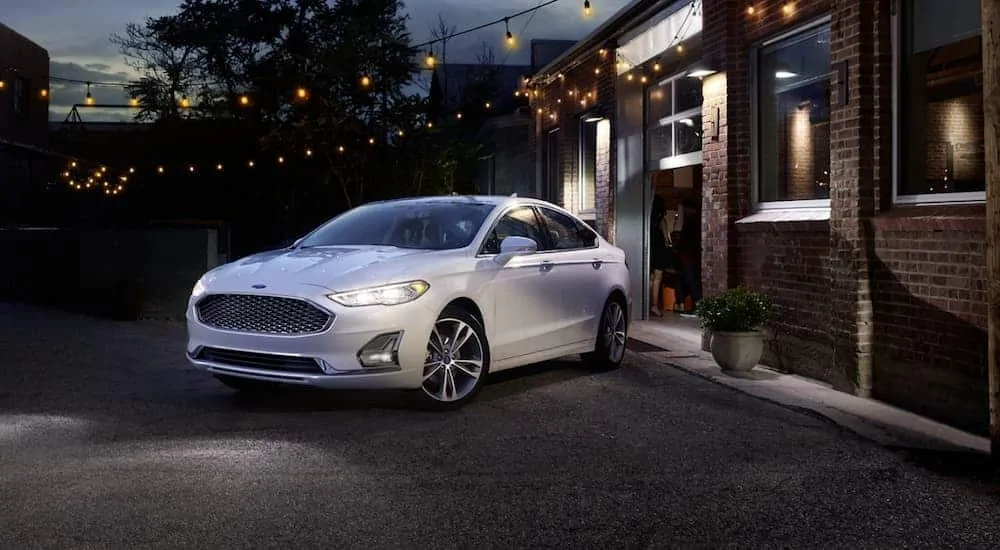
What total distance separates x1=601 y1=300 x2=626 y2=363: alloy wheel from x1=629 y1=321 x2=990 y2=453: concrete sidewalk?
67cm

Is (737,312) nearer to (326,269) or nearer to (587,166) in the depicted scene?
(326,269)

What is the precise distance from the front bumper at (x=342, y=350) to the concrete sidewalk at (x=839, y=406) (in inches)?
116

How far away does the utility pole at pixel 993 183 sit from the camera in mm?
6148

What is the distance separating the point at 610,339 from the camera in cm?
1020

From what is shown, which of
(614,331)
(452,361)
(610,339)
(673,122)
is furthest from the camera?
(673,122)

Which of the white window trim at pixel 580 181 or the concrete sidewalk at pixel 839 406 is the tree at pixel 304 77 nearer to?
the white window trim at pixel 580 181

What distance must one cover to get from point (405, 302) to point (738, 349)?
12.4 ft

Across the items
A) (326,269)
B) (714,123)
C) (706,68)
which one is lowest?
(326,269)

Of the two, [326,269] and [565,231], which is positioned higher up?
[565,231]

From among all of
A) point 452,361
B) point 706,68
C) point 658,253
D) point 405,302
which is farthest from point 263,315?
point 658,253

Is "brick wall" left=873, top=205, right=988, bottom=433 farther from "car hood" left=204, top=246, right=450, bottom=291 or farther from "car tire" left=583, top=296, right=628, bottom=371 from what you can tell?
"car hood" left=204, top=246, right=450, bottom=291

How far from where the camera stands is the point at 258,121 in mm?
32625

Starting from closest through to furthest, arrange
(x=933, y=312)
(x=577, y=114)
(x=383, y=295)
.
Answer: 1. (x=383, y=295)
2. (x=933, y=312)
3. (x=577, y=114)

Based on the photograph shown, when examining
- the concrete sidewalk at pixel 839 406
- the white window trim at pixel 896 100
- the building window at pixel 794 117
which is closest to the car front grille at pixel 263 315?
the concrete sidewalk at pixel 839 406
